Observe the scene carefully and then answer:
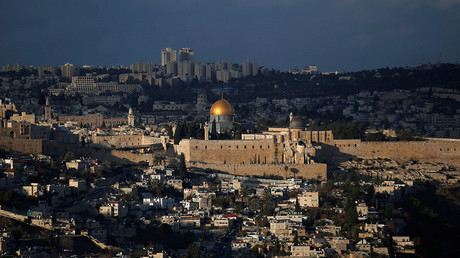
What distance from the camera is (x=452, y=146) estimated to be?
2371 inches

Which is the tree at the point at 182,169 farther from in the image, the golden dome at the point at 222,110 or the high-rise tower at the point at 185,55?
the high-rise tower at the point at 185,55

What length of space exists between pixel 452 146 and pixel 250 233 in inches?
786

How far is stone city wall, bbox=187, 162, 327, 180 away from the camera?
54750 millimetres

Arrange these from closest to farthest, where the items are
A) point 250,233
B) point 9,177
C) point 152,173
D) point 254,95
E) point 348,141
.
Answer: point 250,233 → point 9,177 → point 152,173 → point 348,141 → point 254,95

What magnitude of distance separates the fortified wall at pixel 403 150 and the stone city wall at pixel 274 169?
13.2ft

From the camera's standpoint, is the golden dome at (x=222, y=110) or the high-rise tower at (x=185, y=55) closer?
the golden dome at (x=222, y=110)

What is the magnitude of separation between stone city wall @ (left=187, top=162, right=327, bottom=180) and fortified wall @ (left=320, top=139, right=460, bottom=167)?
4.01 meters

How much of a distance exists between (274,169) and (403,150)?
8319 mm

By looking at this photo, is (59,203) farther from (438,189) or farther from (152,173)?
(438,189)

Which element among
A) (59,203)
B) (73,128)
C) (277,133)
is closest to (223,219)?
(59,203)

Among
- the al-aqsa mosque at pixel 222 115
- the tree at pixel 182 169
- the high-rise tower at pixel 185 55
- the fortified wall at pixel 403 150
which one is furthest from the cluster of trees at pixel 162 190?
the high-rise tower at pixel 185 55

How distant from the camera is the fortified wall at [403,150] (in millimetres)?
59000

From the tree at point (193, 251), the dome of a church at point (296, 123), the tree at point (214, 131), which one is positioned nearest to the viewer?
the tree at point (193, 251)

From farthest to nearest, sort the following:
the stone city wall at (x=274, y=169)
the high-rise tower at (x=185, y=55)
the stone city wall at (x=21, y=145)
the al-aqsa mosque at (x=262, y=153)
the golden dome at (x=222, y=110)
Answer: the high-rise tower at (x=185, y=55) < the golden dome at (x=222, y=110) < the al-aqsa mosque at (x=262, y=153) < the stone city wall at (x=274, y=169) < the stone city wall at (x=21, y=145)
